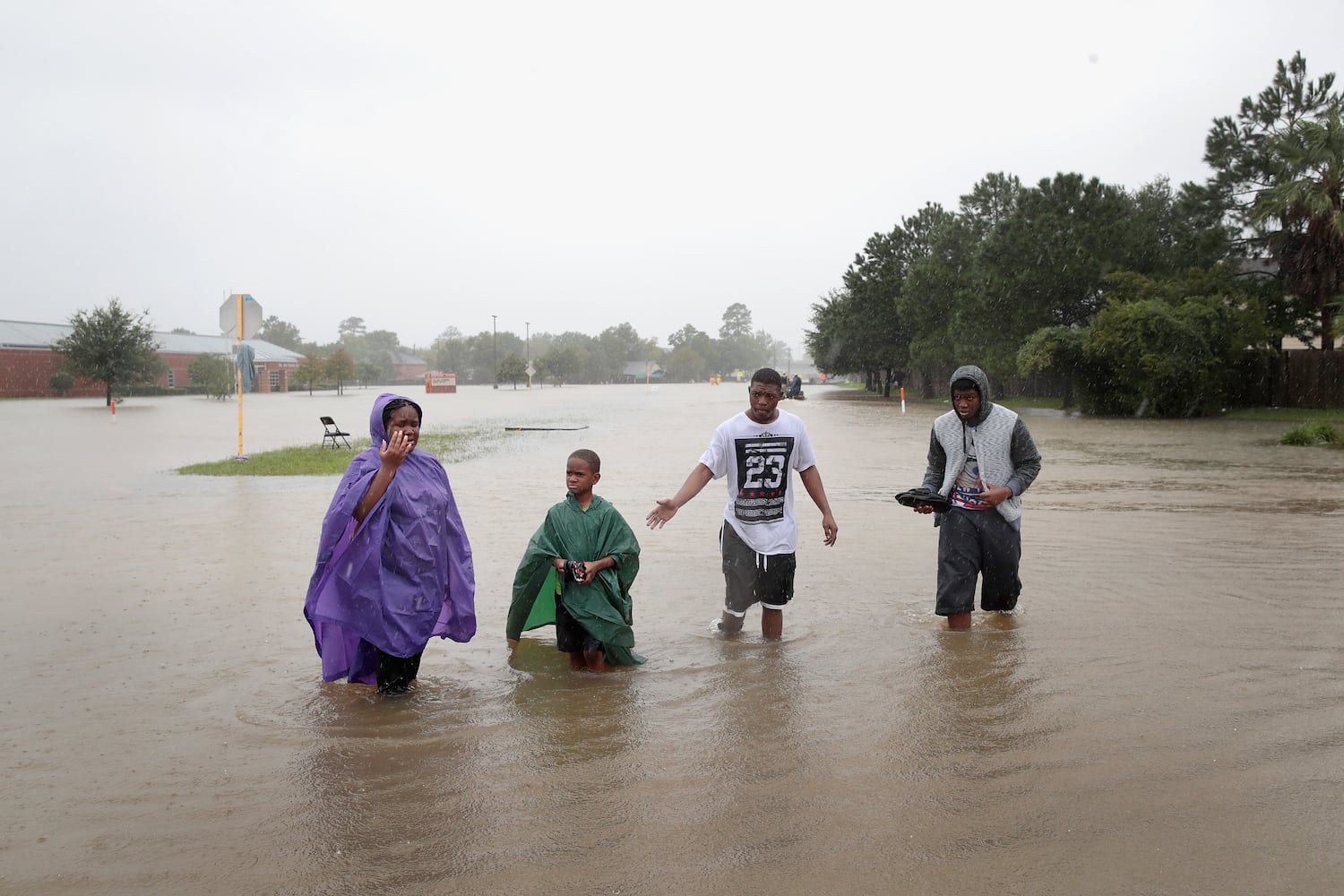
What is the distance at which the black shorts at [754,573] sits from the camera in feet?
19.3

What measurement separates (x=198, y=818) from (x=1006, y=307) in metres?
42.1

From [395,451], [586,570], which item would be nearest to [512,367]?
[586,570]

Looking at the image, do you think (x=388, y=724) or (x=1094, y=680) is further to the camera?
(x=1094, y=680)

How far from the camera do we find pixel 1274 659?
5586mm

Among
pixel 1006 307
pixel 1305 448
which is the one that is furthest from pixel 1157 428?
pixel 1006 307

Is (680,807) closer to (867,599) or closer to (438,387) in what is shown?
(867,599)

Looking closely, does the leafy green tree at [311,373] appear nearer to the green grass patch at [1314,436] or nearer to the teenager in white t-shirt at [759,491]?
the green grass patch at [1314,436]

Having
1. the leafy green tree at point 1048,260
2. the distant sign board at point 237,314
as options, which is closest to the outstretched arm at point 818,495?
the distant sign board at point 237,314

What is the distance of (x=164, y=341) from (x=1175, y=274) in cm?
8341

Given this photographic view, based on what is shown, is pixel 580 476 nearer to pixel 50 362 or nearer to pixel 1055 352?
pixel 1055 352

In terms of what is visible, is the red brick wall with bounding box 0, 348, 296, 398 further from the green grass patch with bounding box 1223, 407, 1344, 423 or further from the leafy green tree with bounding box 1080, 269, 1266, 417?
the green grass patch with bounding box 1223, 407, 1344, 423

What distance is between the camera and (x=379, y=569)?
188 inches

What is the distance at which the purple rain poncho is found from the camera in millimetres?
4781

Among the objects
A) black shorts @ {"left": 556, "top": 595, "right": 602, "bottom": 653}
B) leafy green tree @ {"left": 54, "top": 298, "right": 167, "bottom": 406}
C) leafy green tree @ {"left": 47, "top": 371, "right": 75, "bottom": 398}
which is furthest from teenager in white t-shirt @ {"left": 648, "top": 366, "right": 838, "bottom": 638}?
leafy green tree @ {"left": 47, "top": 371, "right": 75, "bottom": 398}
